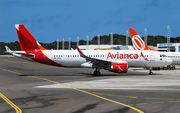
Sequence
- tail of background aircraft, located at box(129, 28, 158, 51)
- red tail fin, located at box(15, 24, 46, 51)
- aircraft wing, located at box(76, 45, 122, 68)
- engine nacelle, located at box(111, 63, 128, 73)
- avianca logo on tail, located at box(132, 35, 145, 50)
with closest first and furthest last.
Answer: engine nacelle, located at box(111, 63, 128, 73) → aircraft wing, located at box(76, 45, 122, 68) → red tail fin, located at box(15, 24, 46, 51) → tail of background aircraft, located at box(129, 28, 158, 51) → avianca logo on tail, located at box(132, 35, 145, 50)

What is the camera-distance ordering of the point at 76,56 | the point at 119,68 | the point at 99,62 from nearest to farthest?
the point at 119,68 → the point at 99,62 → the point at 76,56

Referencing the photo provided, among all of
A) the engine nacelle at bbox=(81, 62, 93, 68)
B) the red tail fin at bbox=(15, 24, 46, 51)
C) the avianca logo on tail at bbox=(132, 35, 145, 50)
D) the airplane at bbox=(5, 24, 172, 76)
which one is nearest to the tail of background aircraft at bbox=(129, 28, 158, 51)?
the avianca logo on tail at bbox=(132, 35, 145, 50)

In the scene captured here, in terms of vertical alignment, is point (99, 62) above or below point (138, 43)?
below

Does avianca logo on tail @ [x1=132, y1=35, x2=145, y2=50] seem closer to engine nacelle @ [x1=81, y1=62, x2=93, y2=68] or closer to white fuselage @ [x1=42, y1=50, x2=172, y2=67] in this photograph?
white fuselage @ [x1=42, y1=50, x2=172, y2=67]

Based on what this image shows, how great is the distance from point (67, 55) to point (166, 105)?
83.0ft

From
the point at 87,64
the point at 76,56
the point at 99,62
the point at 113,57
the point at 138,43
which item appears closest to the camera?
the point at 99,62

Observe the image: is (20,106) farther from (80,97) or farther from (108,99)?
(108,99)

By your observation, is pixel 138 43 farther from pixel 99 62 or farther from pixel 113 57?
pixel 99 62

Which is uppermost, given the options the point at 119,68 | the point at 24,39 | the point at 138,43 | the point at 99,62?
the point at 138,43

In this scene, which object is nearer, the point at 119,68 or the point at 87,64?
the point at 119,68

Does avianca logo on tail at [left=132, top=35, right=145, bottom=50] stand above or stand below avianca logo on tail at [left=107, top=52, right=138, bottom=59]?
above

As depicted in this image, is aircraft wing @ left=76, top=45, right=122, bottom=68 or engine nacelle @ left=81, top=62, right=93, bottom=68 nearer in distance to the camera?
aircraft wing @ left=76, top=45, right=122, bottom=68

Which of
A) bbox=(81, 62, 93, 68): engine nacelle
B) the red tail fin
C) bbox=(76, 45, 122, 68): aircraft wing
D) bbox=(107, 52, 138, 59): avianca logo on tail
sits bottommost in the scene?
bbox=(81, 62, 93, 68): engine nacelle

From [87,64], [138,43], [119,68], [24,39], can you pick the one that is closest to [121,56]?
[119,68]
